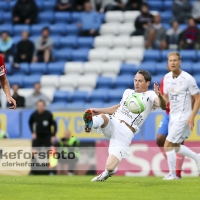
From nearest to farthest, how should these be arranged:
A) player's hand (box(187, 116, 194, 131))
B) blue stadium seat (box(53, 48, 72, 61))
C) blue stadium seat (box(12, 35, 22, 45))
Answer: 1. player's hand (box(187, 116, 194, 131))
2. blue stadium seat (box(53, 48, 72, 61))
3. blue stadium seat (box(12, 35, 22, 45))

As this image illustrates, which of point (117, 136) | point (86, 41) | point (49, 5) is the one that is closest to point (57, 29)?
point (86, 41)

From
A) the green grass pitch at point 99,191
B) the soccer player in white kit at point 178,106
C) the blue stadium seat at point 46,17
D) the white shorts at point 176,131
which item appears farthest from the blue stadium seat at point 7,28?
the green grass pitch at point 99,191

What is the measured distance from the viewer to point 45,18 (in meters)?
23.8


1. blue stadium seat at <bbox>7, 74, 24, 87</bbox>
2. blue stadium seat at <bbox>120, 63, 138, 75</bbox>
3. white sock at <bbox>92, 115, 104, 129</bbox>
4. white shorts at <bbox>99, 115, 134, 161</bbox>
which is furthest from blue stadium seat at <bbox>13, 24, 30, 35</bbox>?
white sock at <bbox>92, 115, 104, 129</bbox>

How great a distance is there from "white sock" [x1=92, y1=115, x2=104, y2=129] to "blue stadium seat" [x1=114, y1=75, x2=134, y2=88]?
34.3ft

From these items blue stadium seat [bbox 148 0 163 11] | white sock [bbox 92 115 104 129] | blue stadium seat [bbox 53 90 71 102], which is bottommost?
blue stadium seat [bbox 53 90 71 102]

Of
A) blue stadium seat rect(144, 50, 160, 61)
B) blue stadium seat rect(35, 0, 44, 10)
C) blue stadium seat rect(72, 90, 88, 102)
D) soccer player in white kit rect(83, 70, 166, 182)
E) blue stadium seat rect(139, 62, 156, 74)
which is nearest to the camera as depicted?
soccer player in white kit rect(83, 70, 166, 182)

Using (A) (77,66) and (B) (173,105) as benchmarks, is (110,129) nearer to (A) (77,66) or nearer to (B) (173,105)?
(B) (173,105)

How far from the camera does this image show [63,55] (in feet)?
73.0

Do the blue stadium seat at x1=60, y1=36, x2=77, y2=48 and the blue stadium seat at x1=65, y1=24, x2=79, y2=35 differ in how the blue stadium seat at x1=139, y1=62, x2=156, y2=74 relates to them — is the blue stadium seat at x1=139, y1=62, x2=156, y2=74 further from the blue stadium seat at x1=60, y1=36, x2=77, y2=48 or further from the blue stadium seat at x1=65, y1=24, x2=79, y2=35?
the blue stadium seat at x1=65, y1=24, x2=79, y2=35

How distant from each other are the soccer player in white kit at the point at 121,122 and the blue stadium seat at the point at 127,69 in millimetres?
10387

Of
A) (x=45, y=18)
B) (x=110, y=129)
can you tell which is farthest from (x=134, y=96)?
(x=45, y=18)

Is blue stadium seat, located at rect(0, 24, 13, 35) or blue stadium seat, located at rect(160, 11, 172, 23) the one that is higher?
blue stadium seat, located at rect(160, 11, 172, 23)

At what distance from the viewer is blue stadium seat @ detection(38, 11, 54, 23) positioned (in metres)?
23.7
